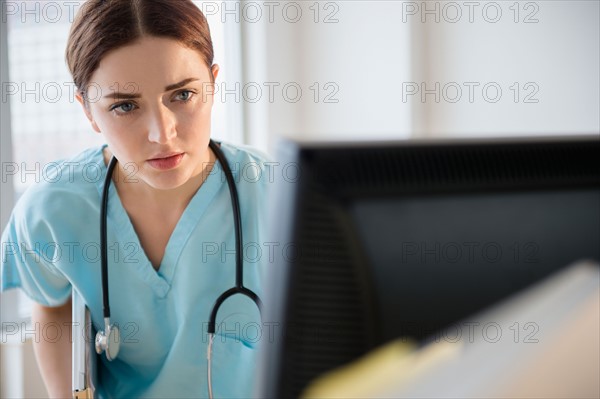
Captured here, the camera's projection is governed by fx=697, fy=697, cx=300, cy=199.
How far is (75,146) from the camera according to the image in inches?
85.8

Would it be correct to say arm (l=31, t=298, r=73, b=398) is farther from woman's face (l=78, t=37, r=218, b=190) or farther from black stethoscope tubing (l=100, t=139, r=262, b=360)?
woman's face (l=78, t=37, r=218, b=190)

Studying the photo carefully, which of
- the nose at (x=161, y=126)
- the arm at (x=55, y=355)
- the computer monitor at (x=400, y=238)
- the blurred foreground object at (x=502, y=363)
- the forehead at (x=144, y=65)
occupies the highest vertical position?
the forehead at (x=144, y=65)

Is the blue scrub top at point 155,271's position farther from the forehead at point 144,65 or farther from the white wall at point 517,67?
the white wall at point 517,67

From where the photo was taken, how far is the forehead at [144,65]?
41.9 inches

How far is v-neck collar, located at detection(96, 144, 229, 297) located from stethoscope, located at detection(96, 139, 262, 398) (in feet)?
0.12

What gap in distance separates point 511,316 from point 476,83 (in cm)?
167

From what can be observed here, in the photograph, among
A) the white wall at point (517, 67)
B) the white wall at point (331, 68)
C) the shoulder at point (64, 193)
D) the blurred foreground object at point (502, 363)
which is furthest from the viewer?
the white wall at point (331, 68)

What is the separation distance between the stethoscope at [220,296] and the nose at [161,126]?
13 centimetres

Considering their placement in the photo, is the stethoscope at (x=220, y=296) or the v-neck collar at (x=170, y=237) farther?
the v-neck collar at (x=170, y=237)

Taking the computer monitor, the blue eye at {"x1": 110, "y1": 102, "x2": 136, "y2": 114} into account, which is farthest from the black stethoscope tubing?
the computer monitor

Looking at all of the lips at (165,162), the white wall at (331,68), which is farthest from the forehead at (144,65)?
the white wall at (331,68)

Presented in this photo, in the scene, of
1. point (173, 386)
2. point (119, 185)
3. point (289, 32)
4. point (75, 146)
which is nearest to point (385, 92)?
point (289, 32)

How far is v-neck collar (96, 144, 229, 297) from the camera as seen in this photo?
3.87 ft

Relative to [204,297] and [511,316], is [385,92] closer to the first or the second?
[204,297]
